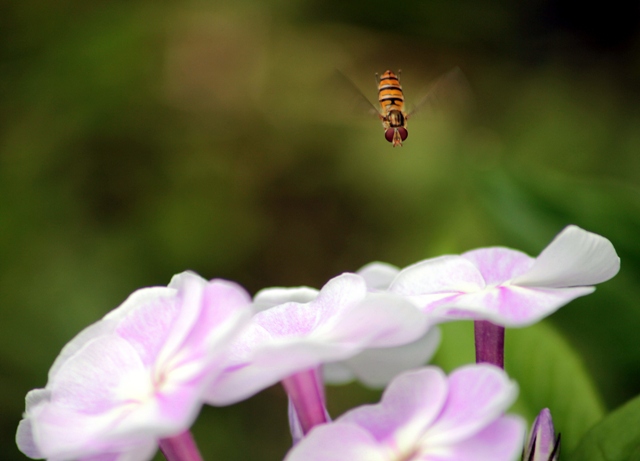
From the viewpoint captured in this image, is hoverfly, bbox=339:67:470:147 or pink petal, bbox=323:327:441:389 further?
hoverfly, bbox=339:67:470:147

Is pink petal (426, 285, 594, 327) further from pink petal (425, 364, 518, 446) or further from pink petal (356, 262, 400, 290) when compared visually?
pink petal (356, 262, 400, 290)

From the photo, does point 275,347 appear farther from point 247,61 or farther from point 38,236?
point 247,61

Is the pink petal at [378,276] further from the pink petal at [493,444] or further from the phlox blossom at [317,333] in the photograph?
the pink petal at [493,444]

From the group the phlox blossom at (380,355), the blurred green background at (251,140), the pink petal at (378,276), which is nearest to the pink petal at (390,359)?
the phlox blossom at (380,355)

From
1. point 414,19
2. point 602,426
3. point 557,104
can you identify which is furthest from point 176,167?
point 602,426

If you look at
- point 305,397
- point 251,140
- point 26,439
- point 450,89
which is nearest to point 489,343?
point 305,397

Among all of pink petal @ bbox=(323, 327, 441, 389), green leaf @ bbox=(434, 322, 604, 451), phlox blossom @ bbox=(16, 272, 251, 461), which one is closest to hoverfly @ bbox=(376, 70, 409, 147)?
green leaf @ bbox=(434, 322, 604, 451)
